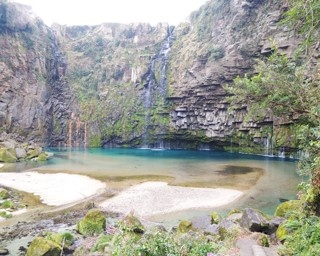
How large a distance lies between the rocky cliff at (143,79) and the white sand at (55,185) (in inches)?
1231

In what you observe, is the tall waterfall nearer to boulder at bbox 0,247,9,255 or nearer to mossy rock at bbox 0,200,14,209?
mossy rock at bbox 0,200,14,209

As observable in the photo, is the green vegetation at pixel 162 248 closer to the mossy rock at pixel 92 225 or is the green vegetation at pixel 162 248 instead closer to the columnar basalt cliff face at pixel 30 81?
the mossy rock at pixel 92 225

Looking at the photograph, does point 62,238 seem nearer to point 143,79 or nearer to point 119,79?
point 143,79

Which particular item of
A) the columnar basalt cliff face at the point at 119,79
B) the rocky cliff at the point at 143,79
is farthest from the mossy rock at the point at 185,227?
the columnar basalt cliff face at the point at 119,79

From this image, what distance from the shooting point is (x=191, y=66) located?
188ft

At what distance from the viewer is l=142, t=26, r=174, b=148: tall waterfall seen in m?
62.5

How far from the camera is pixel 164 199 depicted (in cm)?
2009

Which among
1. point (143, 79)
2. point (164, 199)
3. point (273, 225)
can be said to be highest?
point (143, 79)

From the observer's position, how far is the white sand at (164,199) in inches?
714

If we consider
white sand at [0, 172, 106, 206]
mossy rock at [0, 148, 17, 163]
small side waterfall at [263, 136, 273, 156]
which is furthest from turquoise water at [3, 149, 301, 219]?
small side waterfall at [263, 136, 273, 156]

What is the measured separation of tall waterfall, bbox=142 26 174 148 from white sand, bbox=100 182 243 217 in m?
39.0

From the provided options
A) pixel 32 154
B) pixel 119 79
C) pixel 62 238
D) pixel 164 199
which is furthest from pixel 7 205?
pixel 119 79

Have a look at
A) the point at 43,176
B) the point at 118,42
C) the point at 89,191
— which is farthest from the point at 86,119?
the point at 89,191

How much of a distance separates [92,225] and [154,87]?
52.2m
